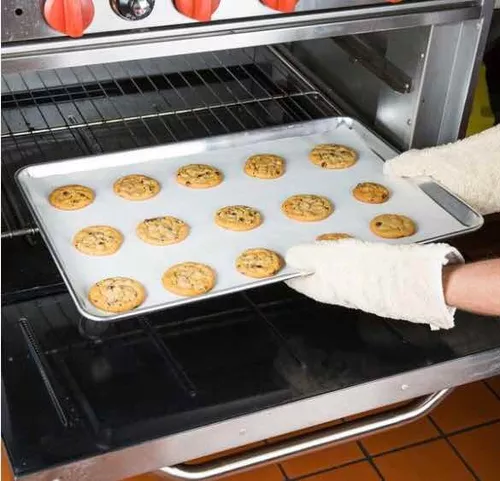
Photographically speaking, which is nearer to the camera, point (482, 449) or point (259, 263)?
point (259, 263)

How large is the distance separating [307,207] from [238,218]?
0.11m

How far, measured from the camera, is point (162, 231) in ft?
3.91

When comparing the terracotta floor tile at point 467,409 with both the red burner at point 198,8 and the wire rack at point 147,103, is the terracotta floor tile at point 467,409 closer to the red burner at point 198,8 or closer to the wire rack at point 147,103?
the wire rack at point 147,103

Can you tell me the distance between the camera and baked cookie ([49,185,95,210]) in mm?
1240

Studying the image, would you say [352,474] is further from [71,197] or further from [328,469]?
[71,197]

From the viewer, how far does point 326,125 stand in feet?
4.88

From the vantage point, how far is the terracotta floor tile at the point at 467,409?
193 cm

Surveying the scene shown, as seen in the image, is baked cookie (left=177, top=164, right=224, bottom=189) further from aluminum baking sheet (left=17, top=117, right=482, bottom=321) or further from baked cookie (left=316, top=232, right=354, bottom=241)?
baked cookie (left=316, top=232, right=354, bottom=241)

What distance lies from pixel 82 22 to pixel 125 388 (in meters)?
0.45

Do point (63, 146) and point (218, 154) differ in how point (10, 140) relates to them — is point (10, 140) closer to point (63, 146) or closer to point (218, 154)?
point (63, 146)

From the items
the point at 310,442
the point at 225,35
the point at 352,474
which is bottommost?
the point at 352,474

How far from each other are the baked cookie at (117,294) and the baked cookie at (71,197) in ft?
0.63

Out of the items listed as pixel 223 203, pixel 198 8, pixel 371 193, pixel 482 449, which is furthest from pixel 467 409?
pixel 198 8

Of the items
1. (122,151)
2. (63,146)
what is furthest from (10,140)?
(122,151)
